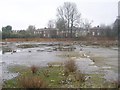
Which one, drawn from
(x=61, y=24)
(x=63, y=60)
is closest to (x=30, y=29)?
(x=61, y=24)

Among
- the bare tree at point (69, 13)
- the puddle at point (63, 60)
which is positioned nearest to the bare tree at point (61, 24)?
the bare tree at point (69, 13)

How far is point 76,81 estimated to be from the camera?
510 inches

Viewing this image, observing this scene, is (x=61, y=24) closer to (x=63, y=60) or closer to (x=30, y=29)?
(x=30, y=29)

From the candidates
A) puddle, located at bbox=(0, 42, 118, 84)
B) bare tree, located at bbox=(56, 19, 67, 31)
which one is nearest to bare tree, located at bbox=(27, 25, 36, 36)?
bare tree, located at bbox=(56, 19, 67, 31)

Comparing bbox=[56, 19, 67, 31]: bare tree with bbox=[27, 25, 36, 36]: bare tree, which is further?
bbox=[27, 25, 36, 36]: bare tree

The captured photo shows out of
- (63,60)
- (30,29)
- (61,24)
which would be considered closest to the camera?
(63,60)

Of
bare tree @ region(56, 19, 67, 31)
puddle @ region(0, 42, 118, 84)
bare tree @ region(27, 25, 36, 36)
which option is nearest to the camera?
puddle @ region(0, 42, 118, 84)

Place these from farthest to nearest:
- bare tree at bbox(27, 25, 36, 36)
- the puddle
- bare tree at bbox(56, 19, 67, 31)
Answer: 1. bare tree at bbox(27, 25, 36, 36)
2. bare tree at bbox(56, 19, 67, 31)
3. the puddle

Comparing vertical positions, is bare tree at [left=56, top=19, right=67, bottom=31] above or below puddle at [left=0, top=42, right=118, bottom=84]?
above

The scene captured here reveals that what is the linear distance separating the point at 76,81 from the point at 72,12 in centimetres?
8354

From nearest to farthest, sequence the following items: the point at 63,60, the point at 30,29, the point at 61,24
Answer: the point at 63,60, the point at 61,24, the point at 30,29

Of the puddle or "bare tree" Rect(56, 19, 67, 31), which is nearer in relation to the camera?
the puddle

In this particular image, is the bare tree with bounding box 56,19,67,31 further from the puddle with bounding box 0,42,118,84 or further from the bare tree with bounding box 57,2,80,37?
the puddle with bounding box 0,42,118,84

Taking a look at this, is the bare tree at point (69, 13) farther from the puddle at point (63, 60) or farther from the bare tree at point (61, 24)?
the puddle at point (63, 60)
